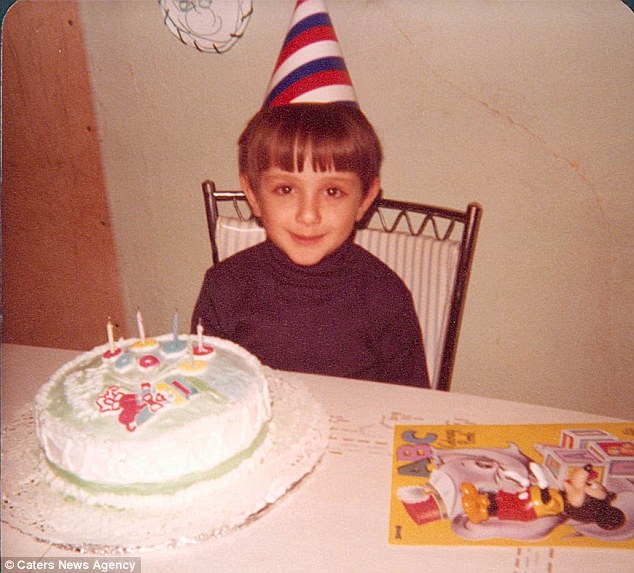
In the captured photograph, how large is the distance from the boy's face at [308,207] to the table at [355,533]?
0.39 m

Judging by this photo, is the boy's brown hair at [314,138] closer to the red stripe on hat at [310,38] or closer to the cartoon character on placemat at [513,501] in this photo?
the red stripe on hat at [310,38]

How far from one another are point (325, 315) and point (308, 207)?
25 cm

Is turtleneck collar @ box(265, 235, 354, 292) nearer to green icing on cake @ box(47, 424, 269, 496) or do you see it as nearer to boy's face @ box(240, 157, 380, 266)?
boy's face @ box(240, 157, 380, 266)

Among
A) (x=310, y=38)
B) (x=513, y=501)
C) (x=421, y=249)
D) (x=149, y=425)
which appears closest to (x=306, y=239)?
(x=421, y=249)

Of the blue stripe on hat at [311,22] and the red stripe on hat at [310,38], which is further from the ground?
the blue stripe on hat at [311,22]

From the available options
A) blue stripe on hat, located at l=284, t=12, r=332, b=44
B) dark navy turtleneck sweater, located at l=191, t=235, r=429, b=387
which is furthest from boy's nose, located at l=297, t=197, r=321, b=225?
blue stripe on hat, located at l=284, t=12, r=332, b=44

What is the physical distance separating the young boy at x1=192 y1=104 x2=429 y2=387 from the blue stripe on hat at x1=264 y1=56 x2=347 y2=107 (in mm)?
58

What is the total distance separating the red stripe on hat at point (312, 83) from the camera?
1177 millimetres

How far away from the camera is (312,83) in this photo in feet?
3.86

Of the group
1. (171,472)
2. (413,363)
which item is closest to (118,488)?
(171,472)

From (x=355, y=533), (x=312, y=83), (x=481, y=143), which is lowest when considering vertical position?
(x=355, y=533)

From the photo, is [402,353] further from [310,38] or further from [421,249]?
[310,38]

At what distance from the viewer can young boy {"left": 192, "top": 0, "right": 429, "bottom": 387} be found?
1.19m

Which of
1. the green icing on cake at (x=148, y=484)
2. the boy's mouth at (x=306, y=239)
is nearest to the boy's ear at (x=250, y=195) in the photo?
the boy's mouth at (x=306, y=239)
